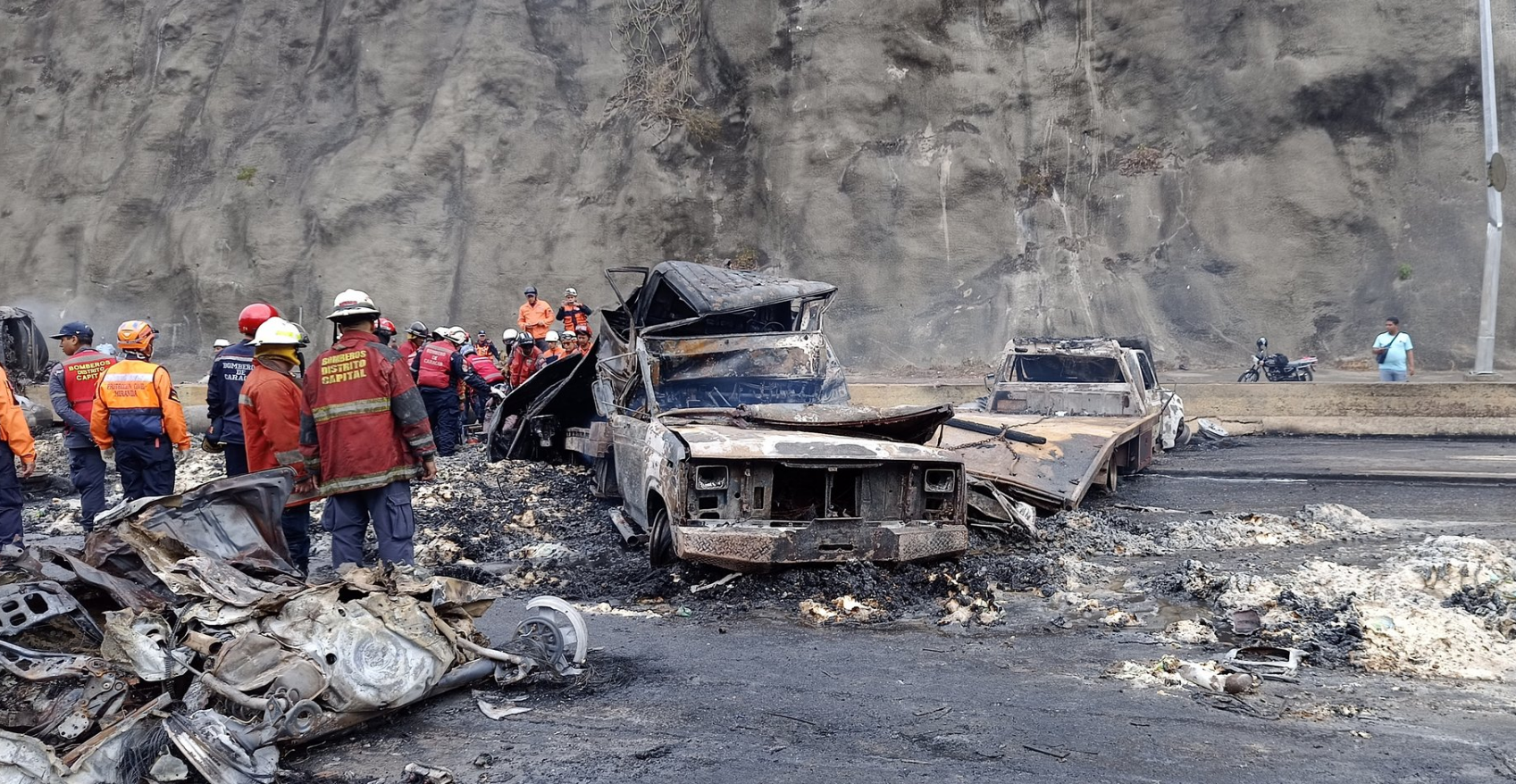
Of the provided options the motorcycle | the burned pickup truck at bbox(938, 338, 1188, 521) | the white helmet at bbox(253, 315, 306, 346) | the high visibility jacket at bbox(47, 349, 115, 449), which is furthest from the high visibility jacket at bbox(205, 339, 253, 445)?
the motorcycle

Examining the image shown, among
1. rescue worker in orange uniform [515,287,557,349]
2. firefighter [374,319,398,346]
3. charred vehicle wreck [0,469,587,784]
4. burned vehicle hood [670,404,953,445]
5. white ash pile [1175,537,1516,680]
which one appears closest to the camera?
charred vehicle wreck [0,469,587,784]

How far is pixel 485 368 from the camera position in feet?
45.8

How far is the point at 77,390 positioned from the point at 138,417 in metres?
1.22

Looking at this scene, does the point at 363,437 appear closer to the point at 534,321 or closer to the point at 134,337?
the point at 134,337

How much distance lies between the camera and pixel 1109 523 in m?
7.81

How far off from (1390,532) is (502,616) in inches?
235

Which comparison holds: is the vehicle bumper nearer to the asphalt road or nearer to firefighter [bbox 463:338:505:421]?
the asphalt road

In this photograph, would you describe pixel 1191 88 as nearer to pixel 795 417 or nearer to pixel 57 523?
pixel 795 417

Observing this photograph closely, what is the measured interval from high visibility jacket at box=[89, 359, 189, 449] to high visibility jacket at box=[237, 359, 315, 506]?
1392 millimetres

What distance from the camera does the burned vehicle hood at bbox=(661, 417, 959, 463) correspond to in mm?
5656

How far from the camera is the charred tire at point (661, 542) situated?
240 inches

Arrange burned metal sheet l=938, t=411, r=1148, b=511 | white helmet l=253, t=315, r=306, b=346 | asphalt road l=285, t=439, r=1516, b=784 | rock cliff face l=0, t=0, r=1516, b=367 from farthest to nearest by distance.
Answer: rock cliff face l=0, t=0, r=1516, b=367, burned metal sheet l=938, t=411, r=1148, b=511, white helmet l=253, t=315, r=306, b=346, asphalt road l=285, t=439, r=1516, b=784

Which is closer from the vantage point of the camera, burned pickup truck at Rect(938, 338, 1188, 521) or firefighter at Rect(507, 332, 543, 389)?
burned pickup truck at Rect(938, 338, 1188, 521)

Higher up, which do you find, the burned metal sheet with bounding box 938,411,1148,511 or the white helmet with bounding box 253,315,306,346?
the white helmet with bounding box 253,315,306,346
